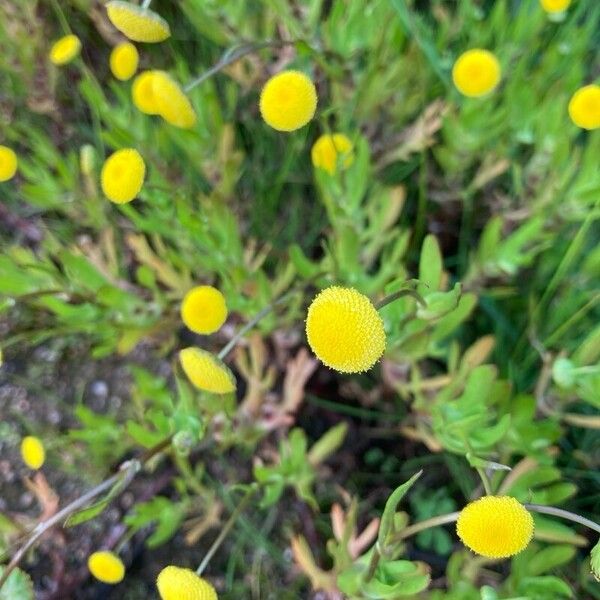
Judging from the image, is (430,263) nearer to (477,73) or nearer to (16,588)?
(477,73)

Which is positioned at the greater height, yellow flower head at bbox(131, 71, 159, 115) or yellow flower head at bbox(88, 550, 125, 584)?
yellow flower head at bbox(131, 71, 159, 115)

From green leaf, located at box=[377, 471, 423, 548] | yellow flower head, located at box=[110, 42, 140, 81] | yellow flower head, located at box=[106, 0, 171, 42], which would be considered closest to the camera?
green leaf, located at box=[377, 471, 423, 548]

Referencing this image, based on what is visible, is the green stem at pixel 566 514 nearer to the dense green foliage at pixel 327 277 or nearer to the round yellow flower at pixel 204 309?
the dense green foliage at pixel 327 277

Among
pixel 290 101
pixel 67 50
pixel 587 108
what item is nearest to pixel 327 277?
pixel 290 101

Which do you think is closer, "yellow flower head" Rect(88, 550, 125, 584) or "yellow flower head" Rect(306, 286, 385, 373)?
"yellow flower head" Rect(306, 286, 385, 373)

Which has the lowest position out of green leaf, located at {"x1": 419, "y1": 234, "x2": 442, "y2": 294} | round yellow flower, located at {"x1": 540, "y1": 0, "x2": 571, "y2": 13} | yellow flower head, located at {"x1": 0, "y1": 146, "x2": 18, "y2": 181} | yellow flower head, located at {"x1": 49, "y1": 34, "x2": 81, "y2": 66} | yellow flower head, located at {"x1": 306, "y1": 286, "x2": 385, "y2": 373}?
green leaf, located at {"x1": 419, "y1": 234, "x2": 442, "y2": 294}

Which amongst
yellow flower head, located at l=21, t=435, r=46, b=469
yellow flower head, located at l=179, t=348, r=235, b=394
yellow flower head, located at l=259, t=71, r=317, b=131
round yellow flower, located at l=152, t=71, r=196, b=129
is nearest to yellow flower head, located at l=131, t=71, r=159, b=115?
round yellow flower, located at l=152, t=71, r=196, b=129

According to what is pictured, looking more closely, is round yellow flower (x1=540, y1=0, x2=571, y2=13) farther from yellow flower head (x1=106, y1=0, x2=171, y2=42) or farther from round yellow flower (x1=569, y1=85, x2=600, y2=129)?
yellow flower head (x1=106, y1=0, x2=171, y2=42)
